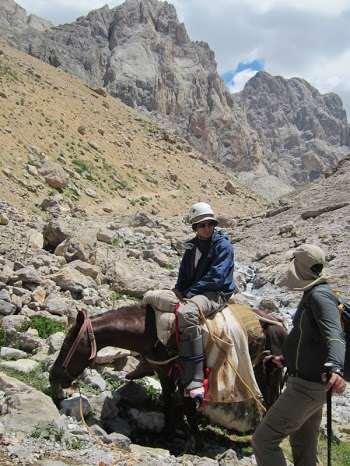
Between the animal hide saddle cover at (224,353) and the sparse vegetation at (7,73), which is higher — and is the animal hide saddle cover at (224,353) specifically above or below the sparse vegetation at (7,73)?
below

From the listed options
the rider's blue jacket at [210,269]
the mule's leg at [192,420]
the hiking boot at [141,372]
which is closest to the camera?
the rider's blue jacket at [210,269]

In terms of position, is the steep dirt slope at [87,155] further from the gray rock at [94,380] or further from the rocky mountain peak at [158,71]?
the rocky mountain peak at [158,71]

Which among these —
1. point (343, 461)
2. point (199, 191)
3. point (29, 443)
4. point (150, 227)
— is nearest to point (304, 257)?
point (29, 443)

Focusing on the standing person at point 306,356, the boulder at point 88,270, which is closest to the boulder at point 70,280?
the boulder at point 88,270

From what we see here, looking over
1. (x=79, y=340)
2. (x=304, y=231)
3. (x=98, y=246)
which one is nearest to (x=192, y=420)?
(x=79, y=340)

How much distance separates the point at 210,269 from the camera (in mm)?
6211

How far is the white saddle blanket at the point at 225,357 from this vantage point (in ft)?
20.4

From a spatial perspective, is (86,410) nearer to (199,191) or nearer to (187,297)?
(187,297)

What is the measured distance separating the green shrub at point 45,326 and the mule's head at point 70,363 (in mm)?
2238

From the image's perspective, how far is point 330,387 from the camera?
4.18 meters

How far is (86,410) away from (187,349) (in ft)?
4.41

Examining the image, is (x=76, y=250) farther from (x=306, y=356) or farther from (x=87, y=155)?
(x=87, y=155)

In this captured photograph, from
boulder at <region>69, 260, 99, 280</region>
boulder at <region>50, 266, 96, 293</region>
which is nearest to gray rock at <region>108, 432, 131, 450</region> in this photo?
boulder at <region>50, 266, 96, 293</region>

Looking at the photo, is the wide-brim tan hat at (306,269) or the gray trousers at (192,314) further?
the gray trousers at (192,314)
